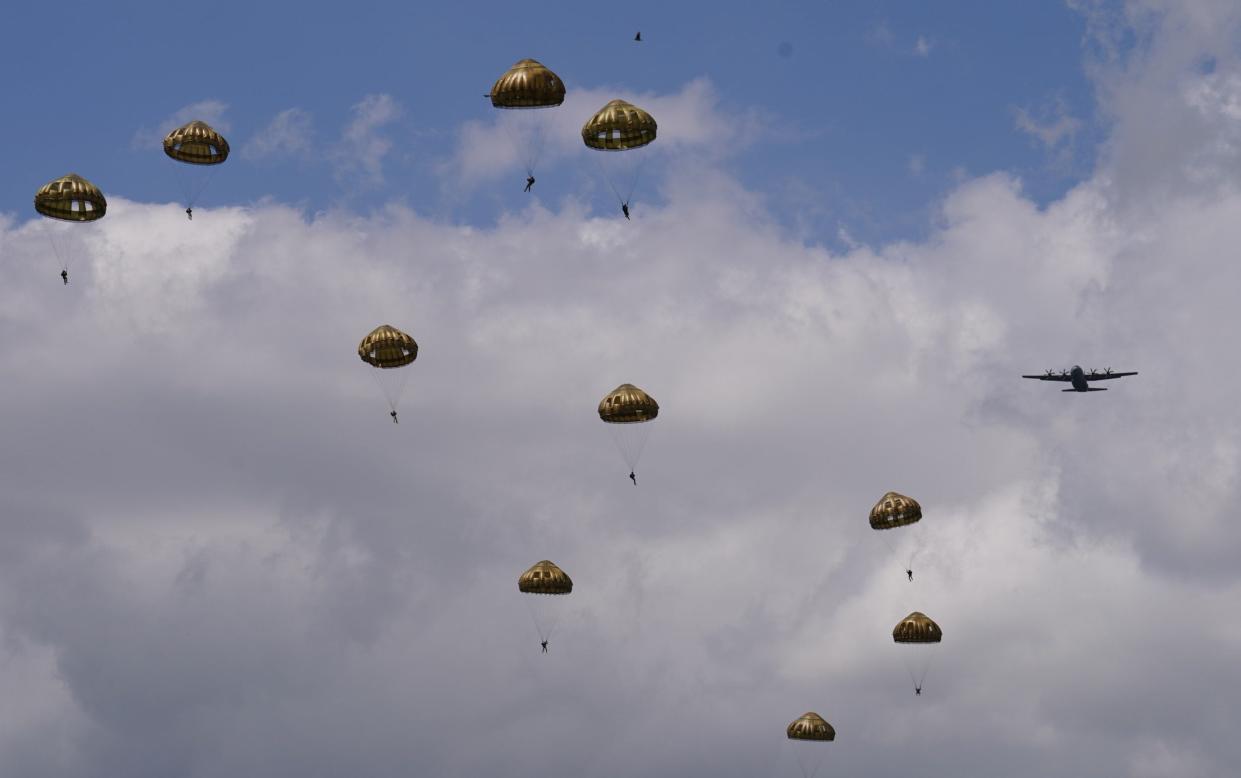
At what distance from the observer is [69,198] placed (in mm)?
103500

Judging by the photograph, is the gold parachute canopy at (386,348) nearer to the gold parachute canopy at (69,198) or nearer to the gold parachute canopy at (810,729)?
the gold parachute canopy at (69,198)

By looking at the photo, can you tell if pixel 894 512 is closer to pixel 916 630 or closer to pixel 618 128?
pixel 916 630

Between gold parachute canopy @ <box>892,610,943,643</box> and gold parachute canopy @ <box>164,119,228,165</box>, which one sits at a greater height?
gold parachute canopy @ <box>164,119,228,165</box>

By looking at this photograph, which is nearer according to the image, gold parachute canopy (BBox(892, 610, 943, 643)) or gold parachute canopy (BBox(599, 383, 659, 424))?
gold parachute canopy (BBox(599, 383, 659, 424))

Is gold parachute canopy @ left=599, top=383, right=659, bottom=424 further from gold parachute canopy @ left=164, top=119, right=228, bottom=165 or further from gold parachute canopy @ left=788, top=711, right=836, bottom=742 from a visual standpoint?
gold parachute canopy @ left=788, top=711, right=836, bottom=742

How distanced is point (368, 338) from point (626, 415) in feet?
71.2

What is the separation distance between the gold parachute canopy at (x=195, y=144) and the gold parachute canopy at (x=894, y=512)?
62.5m

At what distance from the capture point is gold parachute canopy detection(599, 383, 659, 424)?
109750 mm

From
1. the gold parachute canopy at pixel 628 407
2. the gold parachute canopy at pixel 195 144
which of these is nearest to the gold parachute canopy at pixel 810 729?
the gold parachute canopy at pixel 628 407

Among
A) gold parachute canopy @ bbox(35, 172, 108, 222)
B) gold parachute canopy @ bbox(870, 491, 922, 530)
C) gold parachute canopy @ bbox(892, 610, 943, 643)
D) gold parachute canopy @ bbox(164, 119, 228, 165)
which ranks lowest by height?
gold parachute canopy @ bbox(892, 610, 943, 643)

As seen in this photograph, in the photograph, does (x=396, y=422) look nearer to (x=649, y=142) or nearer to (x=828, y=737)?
(x=649, y=142)

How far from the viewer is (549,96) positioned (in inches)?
3824

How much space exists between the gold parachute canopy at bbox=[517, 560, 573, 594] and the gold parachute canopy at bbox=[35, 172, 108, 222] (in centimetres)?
4665

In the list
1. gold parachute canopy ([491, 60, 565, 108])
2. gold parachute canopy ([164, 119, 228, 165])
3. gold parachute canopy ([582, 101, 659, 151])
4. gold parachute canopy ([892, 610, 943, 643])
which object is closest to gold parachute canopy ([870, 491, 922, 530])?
gold parachute canopy ([892, 610, 943, 643])
